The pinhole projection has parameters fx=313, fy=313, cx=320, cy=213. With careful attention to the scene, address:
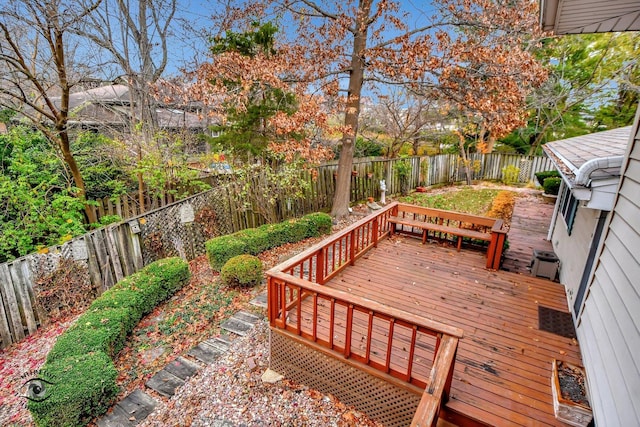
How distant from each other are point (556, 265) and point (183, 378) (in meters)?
5.70

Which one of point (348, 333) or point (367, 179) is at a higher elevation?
point (367, 179)

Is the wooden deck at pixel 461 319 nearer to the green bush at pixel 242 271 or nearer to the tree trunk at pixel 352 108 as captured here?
the green bush at pixel 242 271

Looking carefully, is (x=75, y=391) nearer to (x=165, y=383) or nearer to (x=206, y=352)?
(x=165, y=383)

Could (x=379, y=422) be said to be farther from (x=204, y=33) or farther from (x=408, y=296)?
(x=204, y=33)

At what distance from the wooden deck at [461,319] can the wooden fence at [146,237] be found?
11.7 ft

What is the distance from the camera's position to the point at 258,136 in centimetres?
763

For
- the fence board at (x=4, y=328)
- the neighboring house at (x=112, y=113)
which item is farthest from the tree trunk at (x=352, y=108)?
the fence board at (x=4, y=328)

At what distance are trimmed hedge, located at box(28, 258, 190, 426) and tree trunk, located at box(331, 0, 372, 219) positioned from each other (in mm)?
5700

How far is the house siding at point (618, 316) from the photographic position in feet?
6.34

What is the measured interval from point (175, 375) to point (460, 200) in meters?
11.0

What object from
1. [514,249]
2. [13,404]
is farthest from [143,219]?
[514,249]

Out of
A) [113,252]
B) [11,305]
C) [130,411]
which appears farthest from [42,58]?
[130,411]

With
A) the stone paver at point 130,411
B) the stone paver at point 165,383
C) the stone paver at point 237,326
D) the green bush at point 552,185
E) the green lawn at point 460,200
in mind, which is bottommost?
the stone paver at point 130,411

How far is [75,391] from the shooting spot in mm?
3033
